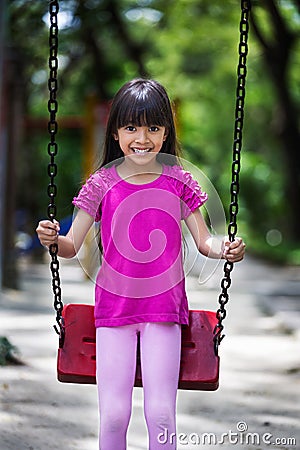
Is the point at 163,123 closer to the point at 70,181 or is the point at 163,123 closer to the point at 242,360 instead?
the point at 242,360

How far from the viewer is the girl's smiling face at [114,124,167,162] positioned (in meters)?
3.28

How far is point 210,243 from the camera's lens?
10.9 ft

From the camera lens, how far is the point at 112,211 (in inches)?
128

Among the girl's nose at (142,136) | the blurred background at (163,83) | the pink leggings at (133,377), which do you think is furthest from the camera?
the blurred background at (163,83)

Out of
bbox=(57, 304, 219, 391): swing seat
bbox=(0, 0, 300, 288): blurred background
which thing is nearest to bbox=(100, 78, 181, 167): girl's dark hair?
bbox=(57, 304, 219, 391): swing seat

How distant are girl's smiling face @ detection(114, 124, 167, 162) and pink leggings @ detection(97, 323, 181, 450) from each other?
576mm

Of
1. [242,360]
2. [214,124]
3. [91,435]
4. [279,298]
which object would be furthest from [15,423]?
[214,124]

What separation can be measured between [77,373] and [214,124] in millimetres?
26702

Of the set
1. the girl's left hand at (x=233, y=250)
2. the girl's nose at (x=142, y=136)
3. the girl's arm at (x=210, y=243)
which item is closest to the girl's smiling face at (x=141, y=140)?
the girl's nose at (x=142, y=136)

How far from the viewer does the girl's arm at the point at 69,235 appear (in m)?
3.23

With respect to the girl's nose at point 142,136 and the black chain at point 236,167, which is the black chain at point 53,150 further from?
the black chain at point 236,167

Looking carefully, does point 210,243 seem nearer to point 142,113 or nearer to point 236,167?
point 236,167

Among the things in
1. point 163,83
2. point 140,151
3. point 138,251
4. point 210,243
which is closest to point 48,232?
point 138,251

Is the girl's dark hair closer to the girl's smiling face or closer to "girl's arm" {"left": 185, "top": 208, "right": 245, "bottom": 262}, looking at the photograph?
the girl's smiling face
